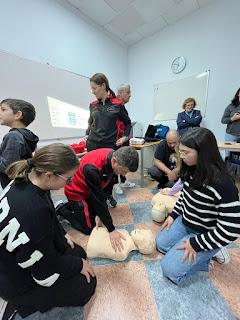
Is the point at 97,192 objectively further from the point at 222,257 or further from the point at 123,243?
the point at 222,257

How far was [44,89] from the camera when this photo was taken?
2.50 metres

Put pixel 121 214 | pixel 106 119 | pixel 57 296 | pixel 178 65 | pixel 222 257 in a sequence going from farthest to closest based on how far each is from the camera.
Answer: pixel 178 65 → pixel 106 119 → pixel 121 214 → pixel 222 257 → pixel 57 296

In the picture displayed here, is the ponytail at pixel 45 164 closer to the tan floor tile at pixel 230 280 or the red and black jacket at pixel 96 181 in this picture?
the red and black jacket at pixel 96 181

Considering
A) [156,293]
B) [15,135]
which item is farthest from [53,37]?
[156,293]

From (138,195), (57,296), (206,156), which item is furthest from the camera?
(138,195)

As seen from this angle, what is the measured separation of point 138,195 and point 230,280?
124 cm

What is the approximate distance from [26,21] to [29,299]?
291 centimetres

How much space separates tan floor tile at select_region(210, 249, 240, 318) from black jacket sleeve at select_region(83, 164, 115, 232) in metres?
0.69

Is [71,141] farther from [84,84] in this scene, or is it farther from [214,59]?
[214,59]

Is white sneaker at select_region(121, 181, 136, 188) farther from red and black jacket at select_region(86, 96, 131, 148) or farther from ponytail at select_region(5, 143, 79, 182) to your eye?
ponytail at select_region(5, 143, 79, 182)

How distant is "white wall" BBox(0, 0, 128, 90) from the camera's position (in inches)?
82.0

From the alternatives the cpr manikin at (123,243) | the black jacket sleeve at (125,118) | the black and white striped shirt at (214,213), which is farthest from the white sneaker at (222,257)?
the black jacket sleeve at (125,118)

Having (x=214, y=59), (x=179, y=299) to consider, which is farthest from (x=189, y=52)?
(x=179, y=299)

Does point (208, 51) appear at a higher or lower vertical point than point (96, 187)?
higher
